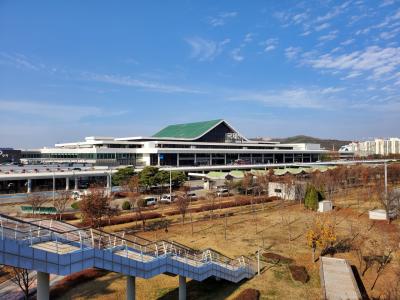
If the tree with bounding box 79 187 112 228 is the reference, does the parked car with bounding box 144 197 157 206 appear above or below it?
below

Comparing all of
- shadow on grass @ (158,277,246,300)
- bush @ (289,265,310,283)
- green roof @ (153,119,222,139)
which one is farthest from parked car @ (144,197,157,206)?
green roof @ (153,119,222,139)

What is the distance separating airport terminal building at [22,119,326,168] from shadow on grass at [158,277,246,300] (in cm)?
4857

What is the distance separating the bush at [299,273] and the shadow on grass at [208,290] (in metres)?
2.58

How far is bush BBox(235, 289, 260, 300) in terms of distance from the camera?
15.1 m

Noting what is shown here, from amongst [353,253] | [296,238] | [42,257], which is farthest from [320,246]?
[42,257]

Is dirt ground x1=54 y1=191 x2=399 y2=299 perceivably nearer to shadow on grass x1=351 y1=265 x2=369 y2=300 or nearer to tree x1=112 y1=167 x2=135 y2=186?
shadow on grass x1=351 y1=265 x2=369 y2=300

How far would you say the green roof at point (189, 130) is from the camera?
82.0m

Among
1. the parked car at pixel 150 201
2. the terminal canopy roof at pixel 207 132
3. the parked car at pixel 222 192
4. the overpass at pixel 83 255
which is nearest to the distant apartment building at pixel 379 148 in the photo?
the terminal canopy roof at pixel 207 132

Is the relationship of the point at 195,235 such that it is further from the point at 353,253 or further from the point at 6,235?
the point at 6,235

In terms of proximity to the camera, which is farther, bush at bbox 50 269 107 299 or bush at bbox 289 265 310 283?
bush at bbox 289 265 310 283

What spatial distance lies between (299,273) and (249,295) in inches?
150

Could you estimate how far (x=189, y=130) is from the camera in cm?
8631

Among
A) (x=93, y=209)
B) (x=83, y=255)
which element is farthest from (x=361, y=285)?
(x=93, y=209)

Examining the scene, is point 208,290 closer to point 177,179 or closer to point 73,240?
point 73,240
